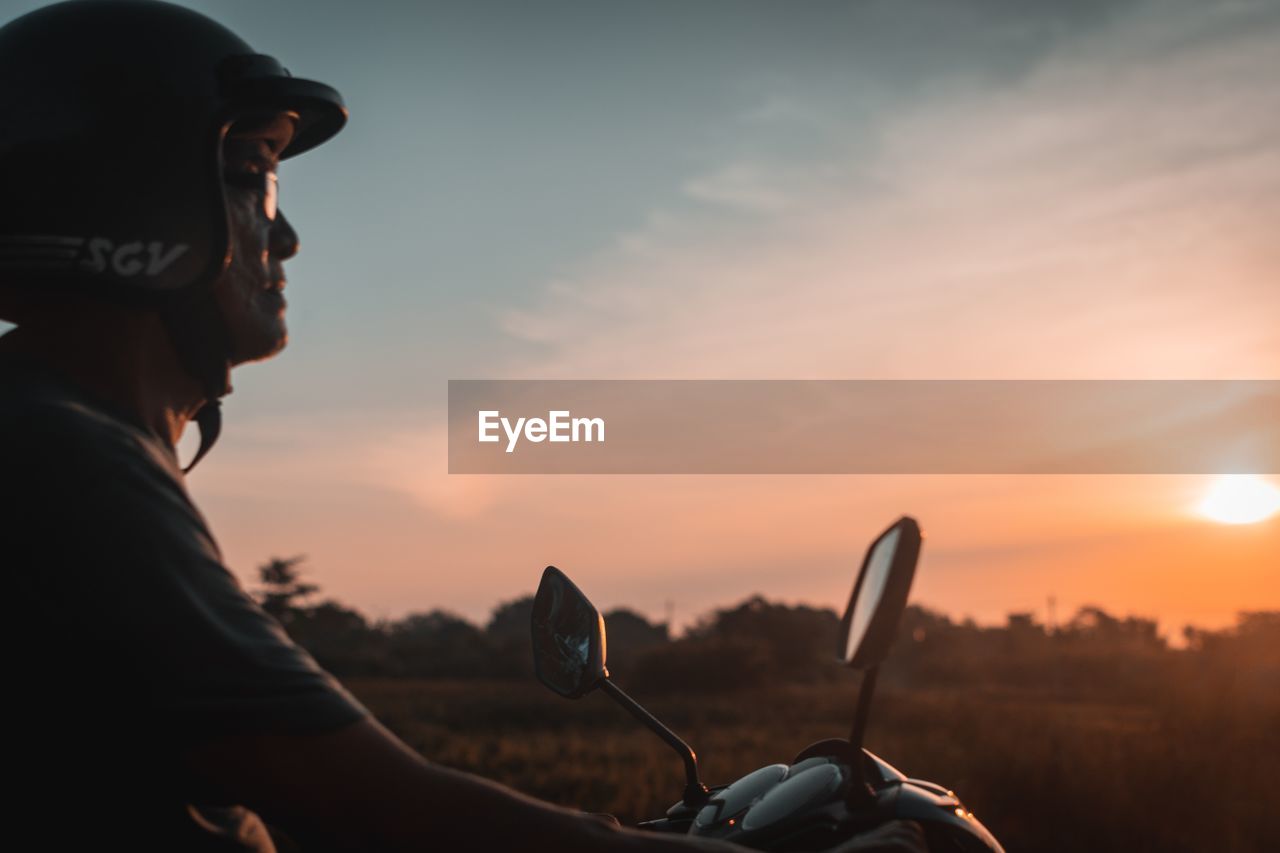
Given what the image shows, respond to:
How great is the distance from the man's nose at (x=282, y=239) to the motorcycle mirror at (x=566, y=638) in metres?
0.84

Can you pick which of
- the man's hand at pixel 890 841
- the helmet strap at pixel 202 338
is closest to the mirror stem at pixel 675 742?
the man's hand at pixel 890 841

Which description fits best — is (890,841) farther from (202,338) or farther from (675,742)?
(202,338)

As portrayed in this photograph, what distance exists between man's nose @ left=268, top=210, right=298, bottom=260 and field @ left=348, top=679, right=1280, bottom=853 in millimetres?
10748

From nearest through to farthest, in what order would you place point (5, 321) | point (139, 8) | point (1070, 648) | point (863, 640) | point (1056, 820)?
point (863, 640)
point (5, 321)
point (139, 8)
point (1056, 820)
point (1070, 648)

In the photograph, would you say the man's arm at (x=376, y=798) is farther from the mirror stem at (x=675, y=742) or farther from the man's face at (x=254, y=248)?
the man's face at (x=254, y=248)

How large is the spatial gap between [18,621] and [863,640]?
1.16m

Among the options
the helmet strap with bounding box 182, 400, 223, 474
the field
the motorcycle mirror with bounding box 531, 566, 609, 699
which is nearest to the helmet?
the helmet strap with bounding box 182, 400, 223, 474

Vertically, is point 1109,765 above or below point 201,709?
below

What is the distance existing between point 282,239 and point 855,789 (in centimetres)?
147

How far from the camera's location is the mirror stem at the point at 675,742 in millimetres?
2238

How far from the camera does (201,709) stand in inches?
53.4

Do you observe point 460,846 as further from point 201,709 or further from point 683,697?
point 683,697

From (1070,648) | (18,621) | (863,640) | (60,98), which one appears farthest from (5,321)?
(1070,648)

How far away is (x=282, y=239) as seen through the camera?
2.34 metres
